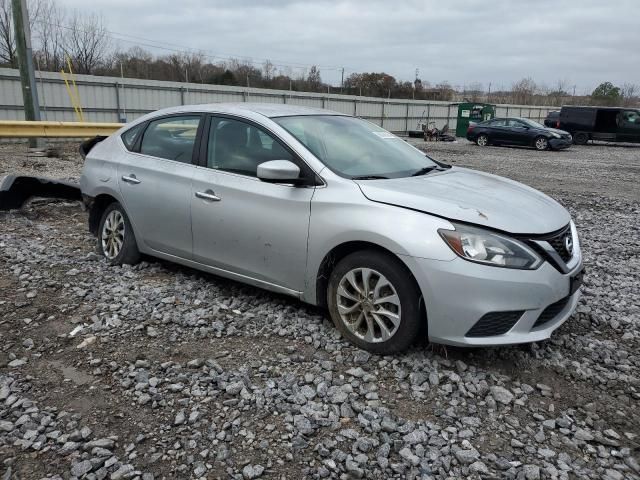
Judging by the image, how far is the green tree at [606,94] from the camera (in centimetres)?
5703

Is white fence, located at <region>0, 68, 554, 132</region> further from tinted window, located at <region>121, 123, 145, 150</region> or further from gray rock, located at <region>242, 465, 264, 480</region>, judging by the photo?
gray rock, located at <region>242, 465, 264, 480</region>

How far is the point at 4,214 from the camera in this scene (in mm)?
7102

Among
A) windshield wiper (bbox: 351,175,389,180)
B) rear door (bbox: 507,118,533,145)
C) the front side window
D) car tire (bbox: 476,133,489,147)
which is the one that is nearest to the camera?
windshield wiper (bbox: 351,175,389,180)

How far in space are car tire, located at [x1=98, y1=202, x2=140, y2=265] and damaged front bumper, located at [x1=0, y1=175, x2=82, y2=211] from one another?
221 cm

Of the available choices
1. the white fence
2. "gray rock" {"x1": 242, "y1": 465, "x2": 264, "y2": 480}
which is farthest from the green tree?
"gray rock" {"x1": 242, "y1": 465, "x2": 264, "y2": 480}

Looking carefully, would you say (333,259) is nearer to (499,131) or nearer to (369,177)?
(369,177)

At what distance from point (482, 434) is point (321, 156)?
7.11 feet

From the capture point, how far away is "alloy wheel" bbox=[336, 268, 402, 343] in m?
3.41

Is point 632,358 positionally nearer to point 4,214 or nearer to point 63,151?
point 4,214

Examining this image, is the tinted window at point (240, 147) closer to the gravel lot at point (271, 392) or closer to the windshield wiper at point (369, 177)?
the windshield wiper at point (369, 177)

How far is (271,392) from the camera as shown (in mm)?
3105

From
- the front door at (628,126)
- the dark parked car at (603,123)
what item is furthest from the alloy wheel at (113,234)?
the front door at (628,126)

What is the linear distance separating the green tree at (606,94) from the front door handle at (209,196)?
2438 inches

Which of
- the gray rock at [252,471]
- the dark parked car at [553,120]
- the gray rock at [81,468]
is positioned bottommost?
the gray rock at [81,468]
